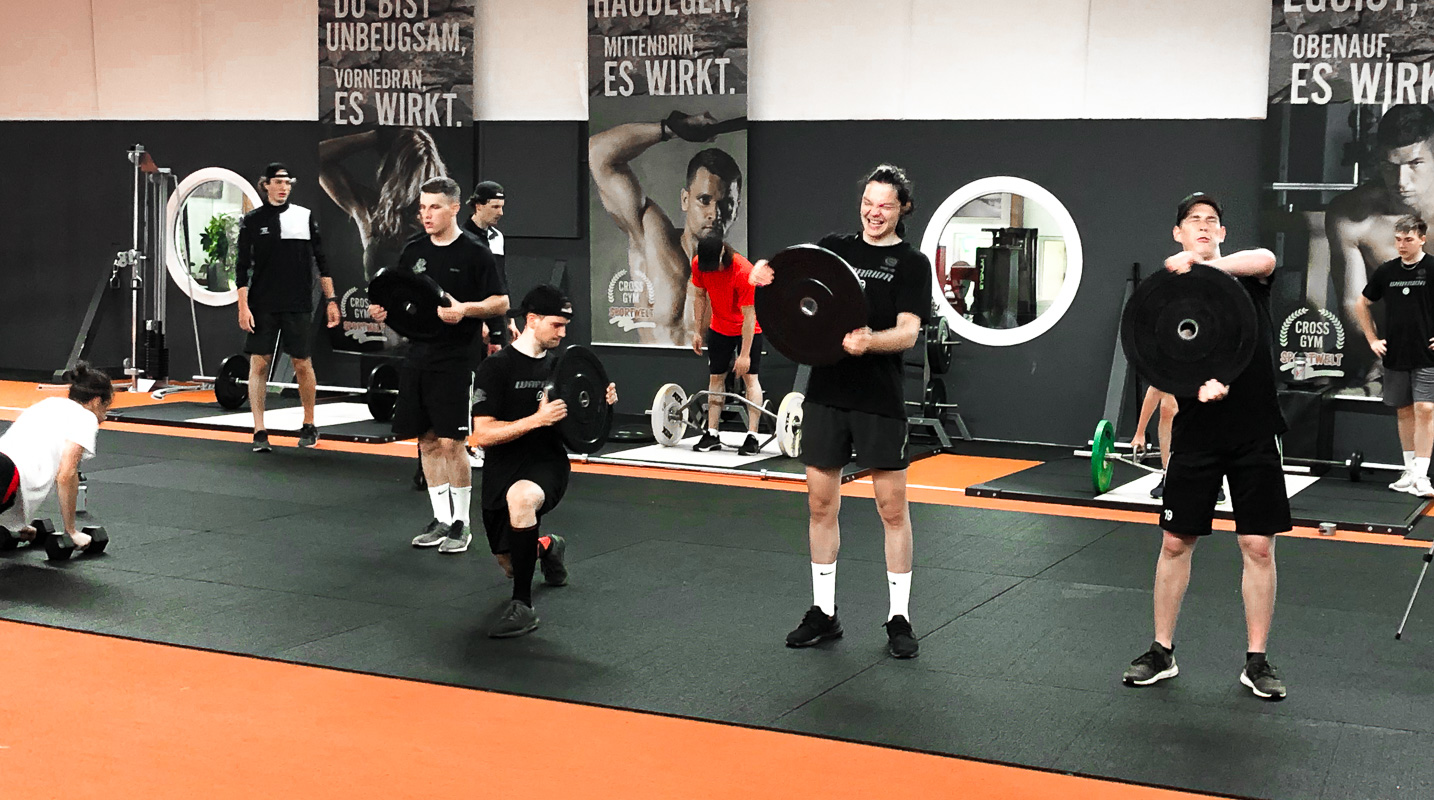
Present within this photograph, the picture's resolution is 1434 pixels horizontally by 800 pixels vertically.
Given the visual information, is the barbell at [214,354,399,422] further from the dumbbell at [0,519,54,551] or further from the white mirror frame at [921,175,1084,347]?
the white mirror frame at [921,175,1084,347]

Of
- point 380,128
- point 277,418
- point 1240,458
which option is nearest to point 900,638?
point 1240,458

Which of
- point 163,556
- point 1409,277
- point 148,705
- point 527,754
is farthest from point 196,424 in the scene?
point 1409,277

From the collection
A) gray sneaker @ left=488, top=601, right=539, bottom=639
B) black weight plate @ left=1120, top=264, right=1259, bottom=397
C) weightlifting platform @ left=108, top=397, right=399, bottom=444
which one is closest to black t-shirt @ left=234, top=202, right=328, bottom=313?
weightlifting platform @ left=108, top=397, right=399, bottom=444

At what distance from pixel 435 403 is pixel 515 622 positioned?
1.31 m

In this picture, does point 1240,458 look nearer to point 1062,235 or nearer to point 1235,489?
point 1235,489

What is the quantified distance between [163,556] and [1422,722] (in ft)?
14.1

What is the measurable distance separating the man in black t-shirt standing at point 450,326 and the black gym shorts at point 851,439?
174 cm

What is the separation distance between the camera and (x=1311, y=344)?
8266mm

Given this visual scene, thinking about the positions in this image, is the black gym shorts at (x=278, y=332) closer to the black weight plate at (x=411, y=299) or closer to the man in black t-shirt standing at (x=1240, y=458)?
the black weight plate at (x=411, y=299)

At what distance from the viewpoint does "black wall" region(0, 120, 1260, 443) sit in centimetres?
867

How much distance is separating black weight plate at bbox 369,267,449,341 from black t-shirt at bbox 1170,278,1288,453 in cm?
280

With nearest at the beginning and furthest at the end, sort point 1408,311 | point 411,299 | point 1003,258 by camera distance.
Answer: point 411,299, point 1408,311, point 1003,258

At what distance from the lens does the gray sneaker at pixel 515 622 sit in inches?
172

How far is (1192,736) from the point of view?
3523mm
